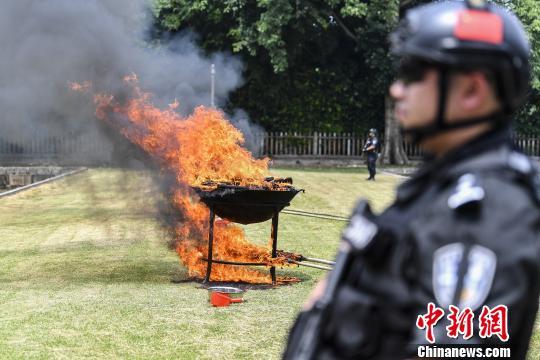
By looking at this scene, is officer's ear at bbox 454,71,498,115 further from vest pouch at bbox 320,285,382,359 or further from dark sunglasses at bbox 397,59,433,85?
vest pouch at bbox 320,285,382,359

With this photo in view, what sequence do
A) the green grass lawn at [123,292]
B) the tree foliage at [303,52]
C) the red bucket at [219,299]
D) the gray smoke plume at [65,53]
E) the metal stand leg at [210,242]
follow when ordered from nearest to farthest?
the green grass lawn at [123,292], the red bucket at [219,299], the metal stand leg at [210,242], the gray smoke plume at [65,53], the tree foliage at [303,52]

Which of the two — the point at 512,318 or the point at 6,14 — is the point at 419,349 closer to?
the point at 512,318

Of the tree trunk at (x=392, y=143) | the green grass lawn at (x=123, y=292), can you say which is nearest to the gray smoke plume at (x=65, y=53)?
the green grass lawn at (x=123, y=292)

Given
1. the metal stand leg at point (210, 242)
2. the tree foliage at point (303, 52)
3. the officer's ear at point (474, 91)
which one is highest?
the tree foliage at point (303, 52)

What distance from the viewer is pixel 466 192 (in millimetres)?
1661

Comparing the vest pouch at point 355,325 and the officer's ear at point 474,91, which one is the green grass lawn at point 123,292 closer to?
the vest pouch at point 355,325

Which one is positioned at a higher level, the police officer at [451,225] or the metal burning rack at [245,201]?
the police officer at [451,225]

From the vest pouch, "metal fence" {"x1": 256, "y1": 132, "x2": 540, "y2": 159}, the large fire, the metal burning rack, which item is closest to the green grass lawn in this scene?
the large fire

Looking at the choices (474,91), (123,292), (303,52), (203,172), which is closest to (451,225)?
(474,91)

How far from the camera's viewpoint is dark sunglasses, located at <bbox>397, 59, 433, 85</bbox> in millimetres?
1800

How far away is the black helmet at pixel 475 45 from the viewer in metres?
1.72

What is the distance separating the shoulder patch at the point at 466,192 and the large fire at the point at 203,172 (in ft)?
20.6

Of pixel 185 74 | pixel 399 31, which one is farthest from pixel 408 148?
pixel 399 31

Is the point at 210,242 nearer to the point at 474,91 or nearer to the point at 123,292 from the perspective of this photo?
the point at 123,292
